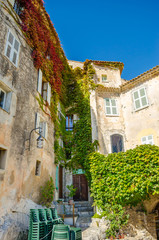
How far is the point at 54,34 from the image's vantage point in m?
14.8

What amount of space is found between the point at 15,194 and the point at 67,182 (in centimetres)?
695

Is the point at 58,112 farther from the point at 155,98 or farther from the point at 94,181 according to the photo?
the point at 155,98

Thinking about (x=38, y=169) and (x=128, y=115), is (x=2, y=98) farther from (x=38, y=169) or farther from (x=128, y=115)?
(x=128, y=115)

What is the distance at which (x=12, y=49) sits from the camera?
8.32 m

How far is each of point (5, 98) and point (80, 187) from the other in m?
8.95

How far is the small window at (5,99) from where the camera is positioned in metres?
7.42

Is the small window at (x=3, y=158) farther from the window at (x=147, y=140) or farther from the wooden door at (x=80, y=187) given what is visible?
the window at (x=147, y=140)

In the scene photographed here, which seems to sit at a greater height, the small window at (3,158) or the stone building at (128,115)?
the stone building at (128,115)

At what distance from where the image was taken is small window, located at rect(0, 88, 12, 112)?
24.3 ft

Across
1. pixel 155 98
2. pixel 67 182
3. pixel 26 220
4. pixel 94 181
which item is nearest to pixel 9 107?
pixel 26 220

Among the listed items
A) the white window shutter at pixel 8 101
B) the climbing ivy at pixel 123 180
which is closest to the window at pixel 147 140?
the climbing ivy at pixel 123 180

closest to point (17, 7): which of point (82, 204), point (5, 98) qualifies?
point (5, 98)

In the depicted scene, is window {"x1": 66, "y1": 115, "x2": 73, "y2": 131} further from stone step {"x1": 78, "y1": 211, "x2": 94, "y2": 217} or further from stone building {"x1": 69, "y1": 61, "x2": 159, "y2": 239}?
stone step {"x1": 78, "y1": 211, "x2": 94, "y2": 217}

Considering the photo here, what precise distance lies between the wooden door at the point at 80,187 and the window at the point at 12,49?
9214 millimetres
